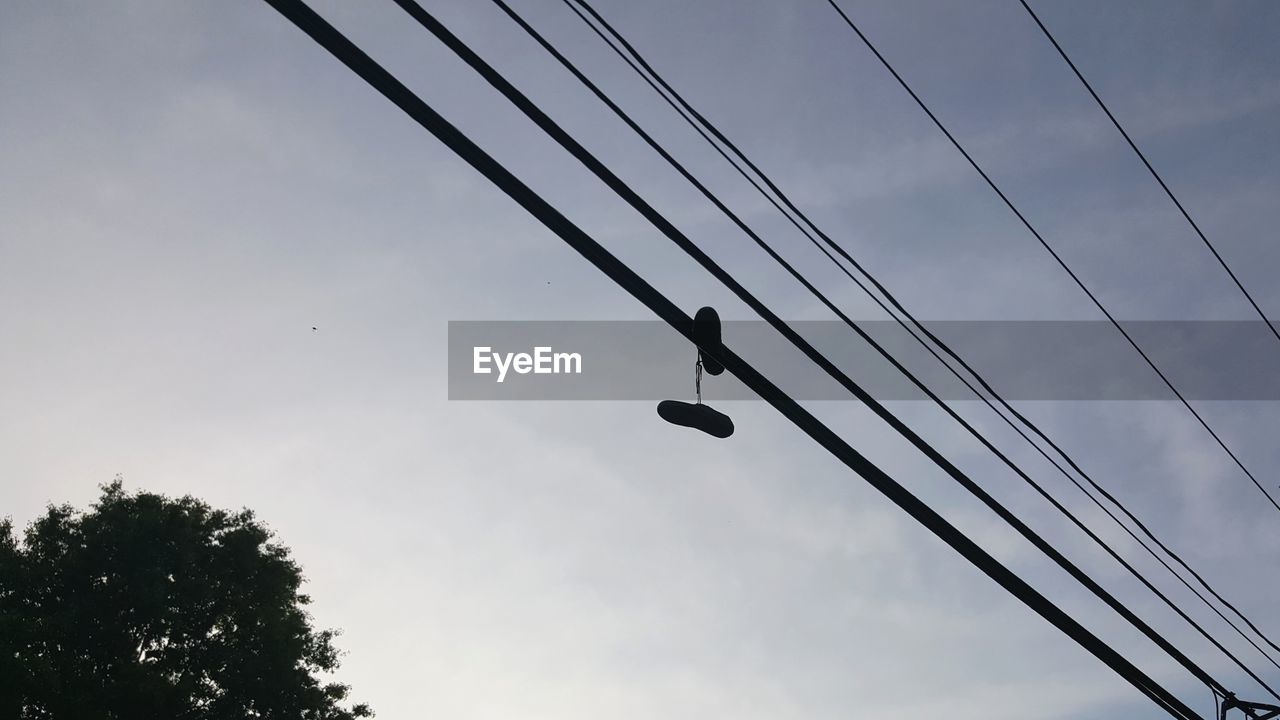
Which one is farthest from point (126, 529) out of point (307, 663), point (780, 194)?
point (780, 194)

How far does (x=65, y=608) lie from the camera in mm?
19500

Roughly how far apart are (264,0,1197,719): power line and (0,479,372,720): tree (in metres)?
18.4

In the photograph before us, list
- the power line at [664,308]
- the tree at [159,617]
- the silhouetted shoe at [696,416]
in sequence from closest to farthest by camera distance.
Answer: the power line at [664,308]
the silhouetted shoe at [696,416]
the tree at [159,617]

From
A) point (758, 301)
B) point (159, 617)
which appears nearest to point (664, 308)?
point (758, 301)

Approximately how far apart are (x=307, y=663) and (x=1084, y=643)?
65.6 ft

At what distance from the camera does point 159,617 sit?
20.0m

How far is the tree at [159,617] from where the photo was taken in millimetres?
18344

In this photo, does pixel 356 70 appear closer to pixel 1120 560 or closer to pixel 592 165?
pixel 592 165

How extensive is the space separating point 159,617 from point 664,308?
19944 millimetres

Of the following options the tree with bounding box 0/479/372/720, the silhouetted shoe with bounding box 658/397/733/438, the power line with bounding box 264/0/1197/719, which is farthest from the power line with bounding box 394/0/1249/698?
the tree with bounding box 0/479/372/720

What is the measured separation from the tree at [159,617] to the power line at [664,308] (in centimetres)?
1839

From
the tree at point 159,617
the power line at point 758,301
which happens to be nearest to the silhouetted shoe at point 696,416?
the power line at point 758,301

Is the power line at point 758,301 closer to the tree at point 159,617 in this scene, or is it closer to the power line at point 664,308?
the power line at point 664,308

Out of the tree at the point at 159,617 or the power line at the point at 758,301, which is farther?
the tree at the point at 159,617
